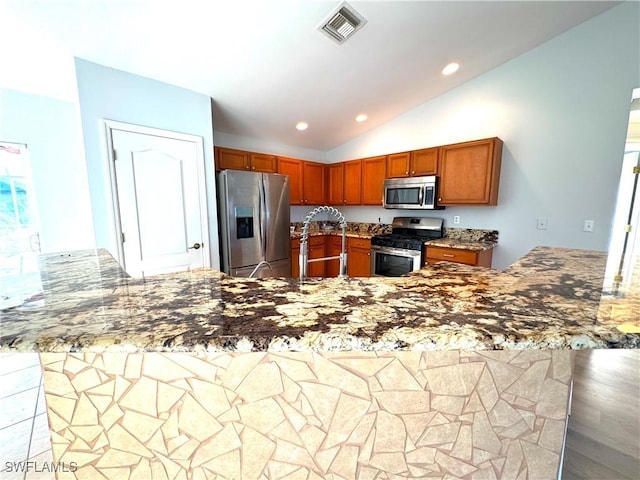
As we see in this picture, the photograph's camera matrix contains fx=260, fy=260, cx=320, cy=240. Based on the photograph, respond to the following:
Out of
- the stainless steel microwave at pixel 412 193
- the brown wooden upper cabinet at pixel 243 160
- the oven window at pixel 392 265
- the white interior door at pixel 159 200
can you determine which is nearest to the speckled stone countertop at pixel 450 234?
the oven window at pixel 392 265

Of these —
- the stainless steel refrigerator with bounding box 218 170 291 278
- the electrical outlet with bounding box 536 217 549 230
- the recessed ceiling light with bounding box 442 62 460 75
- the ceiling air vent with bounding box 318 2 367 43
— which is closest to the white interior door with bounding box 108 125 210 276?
the stainless steel refrigerator with bounding box 218 170 291 278

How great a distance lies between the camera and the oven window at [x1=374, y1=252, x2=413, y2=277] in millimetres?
3299

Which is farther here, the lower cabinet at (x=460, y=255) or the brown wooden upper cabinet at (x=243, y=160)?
the brown wooden upper cabinet at (x=243, y=160)

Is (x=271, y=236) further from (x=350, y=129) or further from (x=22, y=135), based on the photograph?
(x=22, y=135)

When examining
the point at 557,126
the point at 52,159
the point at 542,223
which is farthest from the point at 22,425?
the point at 557,126

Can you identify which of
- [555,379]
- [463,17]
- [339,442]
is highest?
[463,17]

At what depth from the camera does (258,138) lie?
3.89 m

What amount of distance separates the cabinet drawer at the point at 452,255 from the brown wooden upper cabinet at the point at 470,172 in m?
0.60

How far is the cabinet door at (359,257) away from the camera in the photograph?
379 cm

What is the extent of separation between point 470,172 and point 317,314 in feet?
10.1

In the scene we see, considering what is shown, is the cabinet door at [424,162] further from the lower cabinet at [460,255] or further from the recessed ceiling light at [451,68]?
Result: the lower cabinet at [460,255]

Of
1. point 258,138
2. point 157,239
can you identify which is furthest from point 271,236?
point 258,138

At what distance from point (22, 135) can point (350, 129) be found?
3889 mm

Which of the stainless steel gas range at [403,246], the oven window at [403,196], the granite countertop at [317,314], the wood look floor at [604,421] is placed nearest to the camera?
the granite countertop at [317,314]
